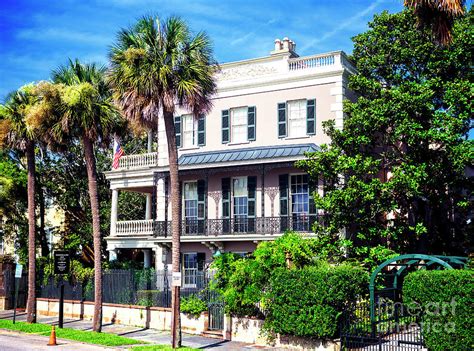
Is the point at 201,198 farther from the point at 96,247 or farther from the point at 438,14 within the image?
the point at 438,14

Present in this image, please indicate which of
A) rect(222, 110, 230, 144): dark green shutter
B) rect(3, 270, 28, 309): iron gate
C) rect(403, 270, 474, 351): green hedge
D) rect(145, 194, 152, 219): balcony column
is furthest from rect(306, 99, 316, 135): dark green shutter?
rect(3, 270, 28, 309): iron gate

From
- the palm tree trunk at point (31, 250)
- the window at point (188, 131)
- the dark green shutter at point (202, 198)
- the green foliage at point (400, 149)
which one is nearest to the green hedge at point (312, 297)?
the green foliage at point (400, 149)

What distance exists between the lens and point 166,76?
855 inches

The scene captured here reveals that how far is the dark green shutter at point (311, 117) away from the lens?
99.9 ft

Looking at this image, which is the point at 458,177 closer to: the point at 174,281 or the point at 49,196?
the point at 174,281

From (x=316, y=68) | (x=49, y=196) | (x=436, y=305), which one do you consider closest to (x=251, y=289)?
(x=436, y=305)

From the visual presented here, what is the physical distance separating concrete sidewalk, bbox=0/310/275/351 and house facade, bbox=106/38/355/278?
6113 mm

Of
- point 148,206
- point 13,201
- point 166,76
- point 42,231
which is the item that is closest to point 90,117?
point 166,76

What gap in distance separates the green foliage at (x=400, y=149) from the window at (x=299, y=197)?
2.05 metres

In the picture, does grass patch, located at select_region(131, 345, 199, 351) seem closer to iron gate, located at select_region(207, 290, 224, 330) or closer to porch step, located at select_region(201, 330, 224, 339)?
porch step, located at select_region(201, 330, 224, 339)

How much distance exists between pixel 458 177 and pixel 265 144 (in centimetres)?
980

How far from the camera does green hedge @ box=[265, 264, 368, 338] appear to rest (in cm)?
1989

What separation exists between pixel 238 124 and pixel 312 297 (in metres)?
14.3

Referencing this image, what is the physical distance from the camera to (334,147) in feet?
89.5
